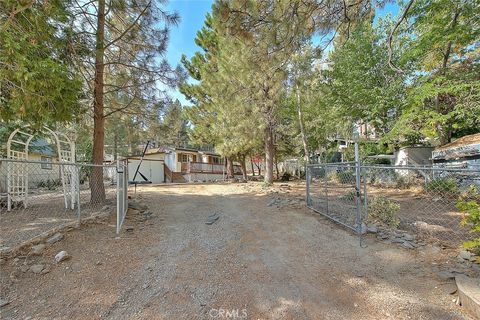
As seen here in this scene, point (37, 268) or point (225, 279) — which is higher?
point (37, 268)

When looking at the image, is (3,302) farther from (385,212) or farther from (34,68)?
(385,212)

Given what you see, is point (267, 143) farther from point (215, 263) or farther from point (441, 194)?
point (215, 263)

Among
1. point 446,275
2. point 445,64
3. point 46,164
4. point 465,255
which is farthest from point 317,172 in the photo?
point 46,164

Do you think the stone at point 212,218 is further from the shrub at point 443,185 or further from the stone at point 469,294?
the shrub at point 443,185

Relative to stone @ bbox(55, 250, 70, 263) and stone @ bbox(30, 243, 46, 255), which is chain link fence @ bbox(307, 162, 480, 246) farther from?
stone @ bbox(30, 243, 46, 255)

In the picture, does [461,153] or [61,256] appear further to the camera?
[461,153]

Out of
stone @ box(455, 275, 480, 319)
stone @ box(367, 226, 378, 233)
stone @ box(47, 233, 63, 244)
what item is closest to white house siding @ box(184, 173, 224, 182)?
stone @ box(367, 226, 378, 233)

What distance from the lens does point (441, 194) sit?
7.94 m

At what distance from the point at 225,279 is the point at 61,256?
227 centimetres

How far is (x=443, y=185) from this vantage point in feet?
25.4

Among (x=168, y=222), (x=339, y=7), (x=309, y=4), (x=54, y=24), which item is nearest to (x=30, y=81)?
(x=54, y=24)

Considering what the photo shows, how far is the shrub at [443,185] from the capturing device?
7.58 m

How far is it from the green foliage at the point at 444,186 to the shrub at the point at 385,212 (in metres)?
3.24

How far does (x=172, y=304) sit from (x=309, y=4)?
4909mm
